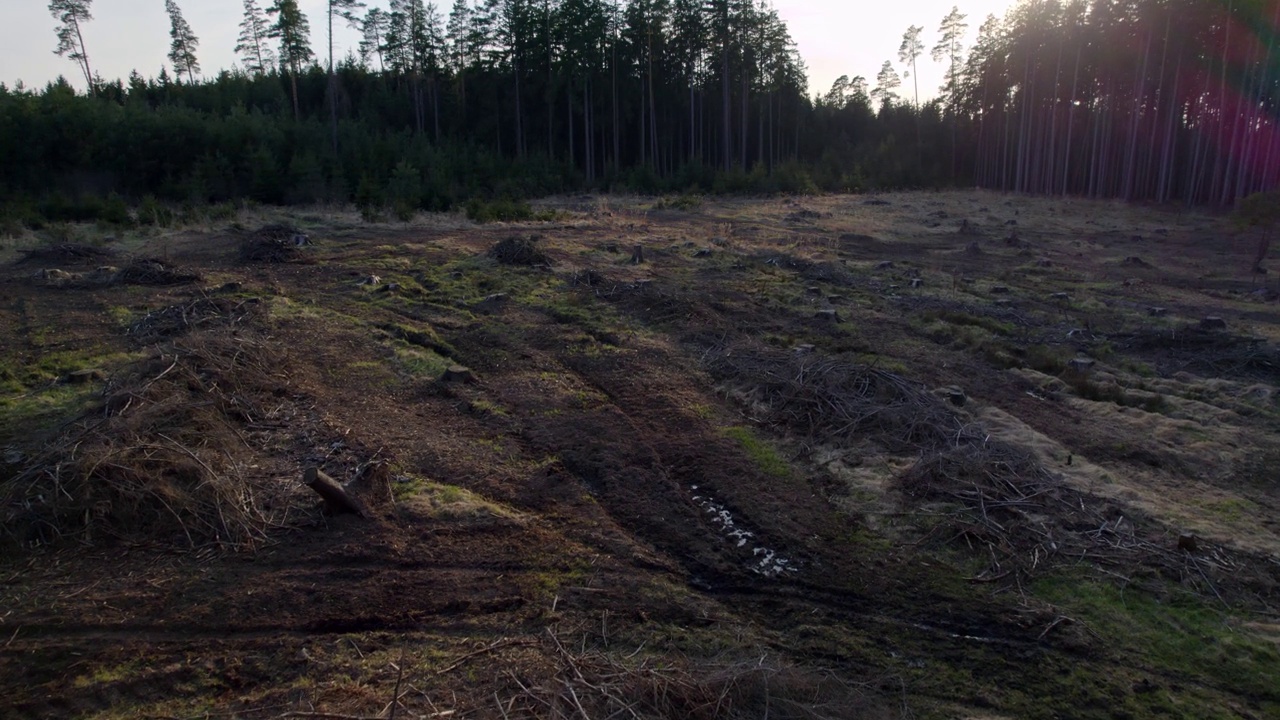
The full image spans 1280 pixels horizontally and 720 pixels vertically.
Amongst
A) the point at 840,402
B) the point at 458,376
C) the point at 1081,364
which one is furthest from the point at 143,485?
the point at 1081,364

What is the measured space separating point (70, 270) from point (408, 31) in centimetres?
3975

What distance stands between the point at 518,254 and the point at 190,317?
6.07 metres

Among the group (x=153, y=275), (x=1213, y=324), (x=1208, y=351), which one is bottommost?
(x=1208, y=351)

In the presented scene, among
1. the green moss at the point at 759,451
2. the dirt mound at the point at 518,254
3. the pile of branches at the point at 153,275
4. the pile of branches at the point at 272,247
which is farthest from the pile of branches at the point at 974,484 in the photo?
the pile of branches at the point at 272,247

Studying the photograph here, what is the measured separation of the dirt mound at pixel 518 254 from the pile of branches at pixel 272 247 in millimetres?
3818

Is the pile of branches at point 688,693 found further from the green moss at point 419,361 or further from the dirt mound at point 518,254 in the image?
the dirt mound at point 518,254

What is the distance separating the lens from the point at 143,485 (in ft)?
16.6

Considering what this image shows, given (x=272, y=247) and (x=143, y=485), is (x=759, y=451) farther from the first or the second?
(x=272, y=247)

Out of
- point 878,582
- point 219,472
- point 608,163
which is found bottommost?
point 878,582

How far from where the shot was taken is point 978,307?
12.4 meters

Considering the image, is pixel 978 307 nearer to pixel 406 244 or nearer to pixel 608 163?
pixel 406 244

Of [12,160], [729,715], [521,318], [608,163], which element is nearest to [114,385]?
[521,318]

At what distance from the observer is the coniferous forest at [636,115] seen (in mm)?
28141

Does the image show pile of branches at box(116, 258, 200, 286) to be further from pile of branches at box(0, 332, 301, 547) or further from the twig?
the twig
